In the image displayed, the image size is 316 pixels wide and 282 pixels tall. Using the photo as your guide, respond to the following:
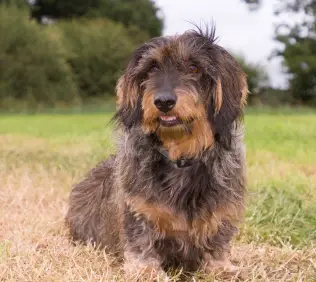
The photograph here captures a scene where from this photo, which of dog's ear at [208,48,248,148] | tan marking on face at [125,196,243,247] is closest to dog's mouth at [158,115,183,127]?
dog's ear at [208,48,248,148]

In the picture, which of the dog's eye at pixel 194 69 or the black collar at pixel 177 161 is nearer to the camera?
the dog's eye at pixel 194 69

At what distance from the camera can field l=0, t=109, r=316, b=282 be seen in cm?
386

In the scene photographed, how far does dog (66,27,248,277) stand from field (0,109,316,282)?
0.83 feet

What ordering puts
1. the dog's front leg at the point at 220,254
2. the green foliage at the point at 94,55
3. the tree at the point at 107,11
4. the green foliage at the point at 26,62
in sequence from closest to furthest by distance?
the dog's front leg at the point at 220,254
the green foliage at the point at 26,62
the green foliage at the point at 94,55
the tree at the point at 107,11

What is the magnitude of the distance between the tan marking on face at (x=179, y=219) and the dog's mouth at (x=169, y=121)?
0.52m

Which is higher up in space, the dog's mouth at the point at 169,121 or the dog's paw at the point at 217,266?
the dog's mouth at the point at 169,121

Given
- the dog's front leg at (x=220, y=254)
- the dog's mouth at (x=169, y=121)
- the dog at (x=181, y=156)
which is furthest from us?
the dog's front leg at (x=220, y=254)

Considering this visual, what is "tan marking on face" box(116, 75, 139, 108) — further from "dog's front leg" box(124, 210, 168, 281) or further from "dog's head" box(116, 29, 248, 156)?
"dog's front leg" box(124, 210, 168, 281)

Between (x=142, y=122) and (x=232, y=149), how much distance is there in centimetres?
60

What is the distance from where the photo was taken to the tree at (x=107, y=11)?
43.8m

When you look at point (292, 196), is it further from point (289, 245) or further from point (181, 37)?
point (181, 37)

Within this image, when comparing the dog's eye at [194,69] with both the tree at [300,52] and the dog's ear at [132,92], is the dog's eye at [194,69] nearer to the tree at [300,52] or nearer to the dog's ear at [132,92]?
the dog's ear at [132,92]

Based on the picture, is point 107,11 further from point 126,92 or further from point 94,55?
point 126,92

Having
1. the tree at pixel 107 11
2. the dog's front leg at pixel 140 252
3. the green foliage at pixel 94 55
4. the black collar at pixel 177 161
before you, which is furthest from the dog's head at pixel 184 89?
the tree at pixel 107 11
